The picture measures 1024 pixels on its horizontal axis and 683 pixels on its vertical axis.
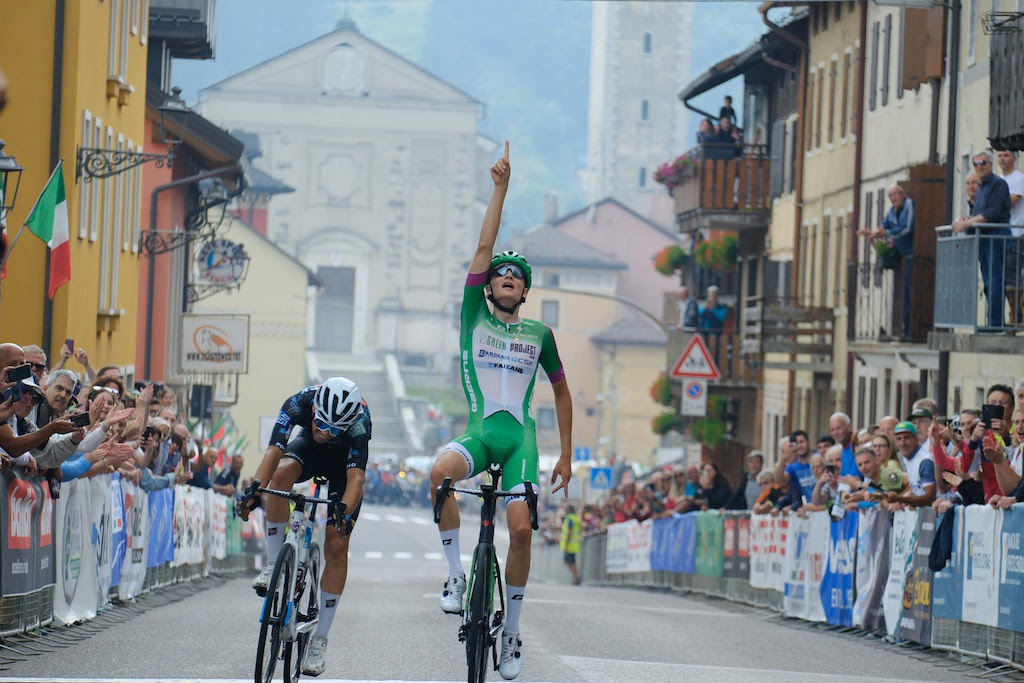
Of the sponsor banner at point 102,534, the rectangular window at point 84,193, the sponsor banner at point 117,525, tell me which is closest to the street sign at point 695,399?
the rectangular window at point 84,193

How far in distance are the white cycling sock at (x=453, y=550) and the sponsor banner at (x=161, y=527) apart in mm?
9122

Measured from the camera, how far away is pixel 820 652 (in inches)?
614

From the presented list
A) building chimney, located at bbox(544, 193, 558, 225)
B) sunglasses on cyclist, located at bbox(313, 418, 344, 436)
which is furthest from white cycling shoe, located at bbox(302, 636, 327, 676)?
building chimney, located at bbox(544, 193, 558, 225)

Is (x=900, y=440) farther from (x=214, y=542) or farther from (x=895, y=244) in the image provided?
(x=214, y=542)

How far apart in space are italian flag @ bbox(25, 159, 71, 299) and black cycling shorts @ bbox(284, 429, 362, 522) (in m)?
9.90

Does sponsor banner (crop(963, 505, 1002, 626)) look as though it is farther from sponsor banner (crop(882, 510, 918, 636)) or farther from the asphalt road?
sponsor banner (crop(882, 510, 918, 636))

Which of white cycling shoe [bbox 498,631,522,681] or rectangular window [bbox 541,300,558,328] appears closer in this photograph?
white cycling shoe [bbox 498,631,522,681]

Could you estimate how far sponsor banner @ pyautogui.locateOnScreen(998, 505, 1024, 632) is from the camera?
45.4 ft

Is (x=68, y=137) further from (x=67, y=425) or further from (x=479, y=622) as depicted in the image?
(x=479, y=622)

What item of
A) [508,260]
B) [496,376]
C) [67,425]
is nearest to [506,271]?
[508,260]

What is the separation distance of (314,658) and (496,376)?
1.65 m

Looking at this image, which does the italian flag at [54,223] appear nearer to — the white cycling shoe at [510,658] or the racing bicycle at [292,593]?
the racing bicycle at [292,593]

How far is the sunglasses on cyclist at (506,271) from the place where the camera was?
10.5 meters

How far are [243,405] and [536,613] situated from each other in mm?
53738
